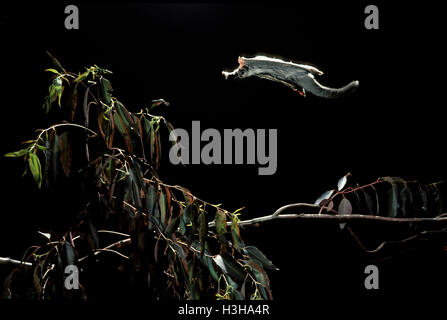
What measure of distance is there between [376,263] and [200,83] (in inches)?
36.4

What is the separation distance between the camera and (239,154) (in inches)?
73.2

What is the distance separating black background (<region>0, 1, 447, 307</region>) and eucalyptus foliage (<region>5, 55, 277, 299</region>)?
0.39 metres

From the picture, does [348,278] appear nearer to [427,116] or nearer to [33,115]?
[427,116]

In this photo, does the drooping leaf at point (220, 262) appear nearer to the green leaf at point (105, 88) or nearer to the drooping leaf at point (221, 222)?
the drooping leaf at point (221, 222)

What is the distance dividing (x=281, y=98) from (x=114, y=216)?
2.59 ft

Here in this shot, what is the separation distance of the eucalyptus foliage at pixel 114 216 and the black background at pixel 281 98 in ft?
1.29

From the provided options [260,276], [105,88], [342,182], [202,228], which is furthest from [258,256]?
[105,88]

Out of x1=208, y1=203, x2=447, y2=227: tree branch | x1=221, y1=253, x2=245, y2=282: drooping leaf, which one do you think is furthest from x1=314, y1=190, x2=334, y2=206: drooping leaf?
x1=221, y1=253, x2=245, y2=282: drooping leaf

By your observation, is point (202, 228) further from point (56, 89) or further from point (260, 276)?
point (56, 89)

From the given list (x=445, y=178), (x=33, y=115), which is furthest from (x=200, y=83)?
Answer: (x=445, y=178)

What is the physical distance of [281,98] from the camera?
1.89 m

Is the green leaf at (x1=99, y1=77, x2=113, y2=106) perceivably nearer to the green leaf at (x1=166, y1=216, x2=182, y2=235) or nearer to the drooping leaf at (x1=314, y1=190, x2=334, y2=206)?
the green leaf at (x1=166, y1=216, x2=182, y2=235)

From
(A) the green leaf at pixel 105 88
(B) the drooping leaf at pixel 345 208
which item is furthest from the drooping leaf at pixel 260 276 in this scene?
(A) the green leaf at pixel 105 88

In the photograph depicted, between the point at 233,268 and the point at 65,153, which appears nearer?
the point at 65,153
